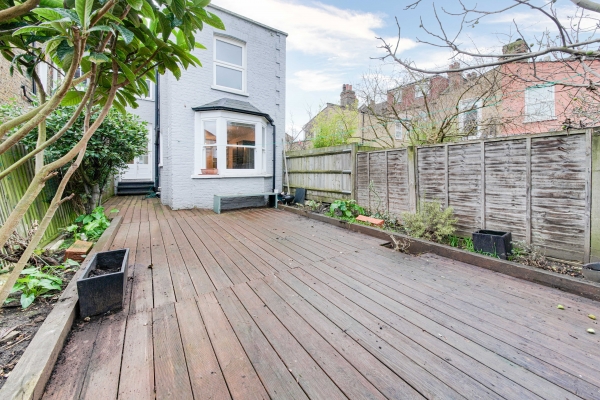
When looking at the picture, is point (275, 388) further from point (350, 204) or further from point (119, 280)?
point (350, 204)

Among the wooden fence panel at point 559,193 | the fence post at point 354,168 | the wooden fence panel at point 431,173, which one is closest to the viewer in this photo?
the wooden fence panel at point 559,193

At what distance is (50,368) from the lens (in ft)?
4.19

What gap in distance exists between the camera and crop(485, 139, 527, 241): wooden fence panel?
2920 mm

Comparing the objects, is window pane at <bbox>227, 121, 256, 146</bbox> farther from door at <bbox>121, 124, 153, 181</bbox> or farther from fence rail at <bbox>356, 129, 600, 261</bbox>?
door at <bbox>121, 124, 153, 181</bbox>

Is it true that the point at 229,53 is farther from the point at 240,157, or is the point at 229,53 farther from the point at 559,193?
the point at 559,193

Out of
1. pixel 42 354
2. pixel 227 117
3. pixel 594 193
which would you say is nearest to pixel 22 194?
pixel 42 354

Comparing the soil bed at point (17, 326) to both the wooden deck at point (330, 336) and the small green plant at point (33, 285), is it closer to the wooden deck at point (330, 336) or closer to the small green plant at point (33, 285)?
the small green plant at point (33, 285)

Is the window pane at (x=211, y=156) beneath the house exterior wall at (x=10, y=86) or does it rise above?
beneath

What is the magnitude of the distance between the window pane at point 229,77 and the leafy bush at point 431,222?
19.2ft

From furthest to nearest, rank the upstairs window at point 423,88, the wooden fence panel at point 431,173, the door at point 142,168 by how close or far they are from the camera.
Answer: the door at point 142,168 → the upstairs window at point 423,88 → the wooden fence panel at point 431,173

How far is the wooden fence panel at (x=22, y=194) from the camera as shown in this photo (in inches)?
104

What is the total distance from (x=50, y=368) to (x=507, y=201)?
426 cm

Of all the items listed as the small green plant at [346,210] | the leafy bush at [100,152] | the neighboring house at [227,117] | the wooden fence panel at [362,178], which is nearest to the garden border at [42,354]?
the leafy bush at [100,152]

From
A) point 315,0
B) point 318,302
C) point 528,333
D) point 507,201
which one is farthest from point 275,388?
point 315,0
